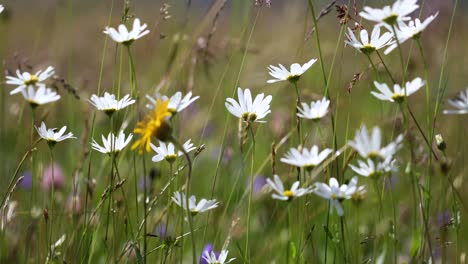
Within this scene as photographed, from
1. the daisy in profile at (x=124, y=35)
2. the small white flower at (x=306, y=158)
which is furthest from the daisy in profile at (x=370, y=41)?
the daisy in profile at (x=124, y=35)

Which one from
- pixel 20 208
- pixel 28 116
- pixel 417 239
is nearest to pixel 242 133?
pixel 417 239

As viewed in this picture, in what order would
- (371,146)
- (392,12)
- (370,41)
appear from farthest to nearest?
(370,41) → (392,12) → (371,146)

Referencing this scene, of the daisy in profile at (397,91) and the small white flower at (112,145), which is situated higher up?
the daisy in profile at (397,91)

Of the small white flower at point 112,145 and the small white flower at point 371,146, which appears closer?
the small white flower at point 371,146

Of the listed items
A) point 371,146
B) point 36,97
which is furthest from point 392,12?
point 36,97

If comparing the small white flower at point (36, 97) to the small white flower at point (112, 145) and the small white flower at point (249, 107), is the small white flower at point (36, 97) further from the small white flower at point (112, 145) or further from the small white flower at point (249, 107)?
the small white flower at point (249, 107)

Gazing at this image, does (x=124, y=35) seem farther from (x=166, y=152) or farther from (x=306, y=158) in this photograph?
(x=306, y=158)

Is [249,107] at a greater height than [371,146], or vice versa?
[249,107]

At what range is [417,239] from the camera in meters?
1.04

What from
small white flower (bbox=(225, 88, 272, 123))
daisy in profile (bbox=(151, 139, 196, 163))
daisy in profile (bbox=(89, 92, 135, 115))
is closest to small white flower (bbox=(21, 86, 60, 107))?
daisy in profile (bbox=(89, 92, 135, 115))

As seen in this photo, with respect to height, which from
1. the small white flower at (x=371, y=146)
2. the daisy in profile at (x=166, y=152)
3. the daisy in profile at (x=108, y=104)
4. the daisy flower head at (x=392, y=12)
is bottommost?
the small white flower at (x=371, y=146)

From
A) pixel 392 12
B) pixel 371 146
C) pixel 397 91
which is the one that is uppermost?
pixel 392 12

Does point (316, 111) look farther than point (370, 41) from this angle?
No

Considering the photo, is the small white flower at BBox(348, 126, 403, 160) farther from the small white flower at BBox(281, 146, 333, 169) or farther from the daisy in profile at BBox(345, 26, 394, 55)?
the daisy in profile at BBox(345, 26, 394, 55)
